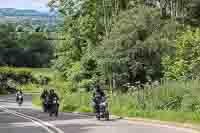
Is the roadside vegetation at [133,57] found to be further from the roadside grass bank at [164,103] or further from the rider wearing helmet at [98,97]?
the rider wearing helmet at [98,97]

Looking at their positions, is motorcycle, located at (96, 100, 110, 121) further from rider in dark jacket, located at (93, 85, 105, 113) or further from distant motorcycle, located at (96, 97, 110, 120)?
rider in dark jacket, located at (93, 85, 105, 113)

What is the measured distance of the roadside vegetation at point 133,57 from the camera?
3089cm

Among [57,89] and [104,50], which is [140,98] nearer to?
[104,50]

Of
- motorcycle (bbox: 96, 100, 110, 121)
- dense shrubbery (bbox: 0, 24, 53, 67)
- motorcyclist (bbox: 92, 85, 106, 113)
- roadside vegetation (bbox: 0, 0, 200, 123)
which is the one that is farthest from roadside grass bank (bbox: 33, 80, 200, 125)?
dense shrubbery (bbox: 0, 24, 53, 67)

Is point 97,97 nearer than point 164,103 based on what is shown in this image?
Yes

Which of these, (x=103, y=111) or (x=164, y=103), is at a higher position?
(x=164, y=103)

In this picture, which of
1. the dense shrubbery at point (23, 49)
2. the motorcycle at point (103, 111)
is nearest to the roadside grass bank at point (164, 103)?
the motorcycle at point (103, 111)

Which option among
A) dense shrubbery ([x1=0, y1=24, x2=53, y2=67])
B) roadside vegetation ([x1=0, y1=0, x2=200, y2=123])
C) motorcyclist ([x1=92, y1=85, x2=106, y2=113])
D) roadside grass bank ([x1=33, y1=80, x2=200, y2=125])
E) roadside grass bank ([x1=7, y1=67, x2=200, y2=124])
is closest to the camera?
roadside grass bank ([x1=33, y1=80, x2=200, y2=125])

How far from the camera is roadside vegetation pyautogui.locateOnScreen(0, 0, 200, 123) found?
101 ft

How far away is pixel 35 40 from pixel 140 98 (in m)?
139

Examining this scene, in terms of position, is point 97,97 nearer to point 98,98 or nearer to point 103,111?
point 98,98

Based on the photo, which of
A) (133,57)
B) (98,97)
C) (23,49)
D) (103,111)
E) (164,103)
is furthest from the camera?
(23,49)

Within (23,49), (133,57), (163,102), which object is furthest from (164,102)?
(23,49)

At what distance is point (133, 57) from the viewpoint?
45500mm
